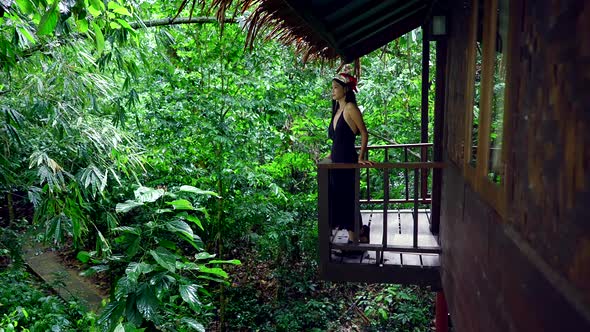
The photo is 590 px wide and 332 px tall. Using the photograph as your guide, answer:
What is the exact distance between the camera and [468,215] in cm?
258

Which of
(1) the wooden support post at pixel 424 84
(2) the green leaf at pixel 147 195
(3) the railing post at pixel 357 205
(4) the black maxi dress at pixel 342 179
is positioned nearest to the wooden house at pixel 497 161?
(3) the railing post at pixel 357 205

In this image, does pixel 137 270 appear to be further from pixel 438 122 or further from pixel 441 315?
pixel 441 315

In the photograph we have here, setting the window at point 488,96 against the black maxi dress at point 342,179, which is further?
the black maxi dress at point 342,179

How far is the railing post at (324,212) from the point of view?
12.6 feet

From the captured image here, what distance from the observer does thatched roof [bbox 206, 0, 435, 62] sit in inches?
114

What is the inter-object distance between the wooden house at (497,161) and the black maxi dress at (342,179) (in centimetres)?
27

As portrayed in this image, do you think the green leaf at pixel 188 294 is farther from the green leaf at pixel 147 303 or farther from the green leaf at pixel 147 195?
the green leaf at pixel 147 195

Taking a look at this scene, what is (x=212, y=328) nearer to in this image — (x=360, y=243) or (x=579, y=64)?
(x=360, y=243)

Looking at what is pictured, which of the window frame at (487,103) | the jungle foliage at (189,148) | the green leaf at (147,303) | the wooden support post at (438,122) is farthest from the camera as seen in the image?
the wooden support post at (438,122)

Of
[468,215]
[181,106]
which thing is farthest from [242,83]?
[468,215]

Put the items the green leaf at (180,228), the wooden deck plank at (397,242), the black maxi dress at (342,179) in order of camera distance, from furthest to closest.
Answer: the black maxi dress at (342,179)
the wooden deck plank at (397,242)
the green leaf at (180,228)

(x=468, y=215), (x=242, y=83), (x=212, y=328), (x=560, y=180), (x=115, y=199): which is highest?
(x=242, y=83)

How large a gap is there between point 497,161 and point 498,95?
0.26 metres

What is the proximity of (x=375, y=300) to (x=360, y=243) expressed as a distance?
11.4 feet
